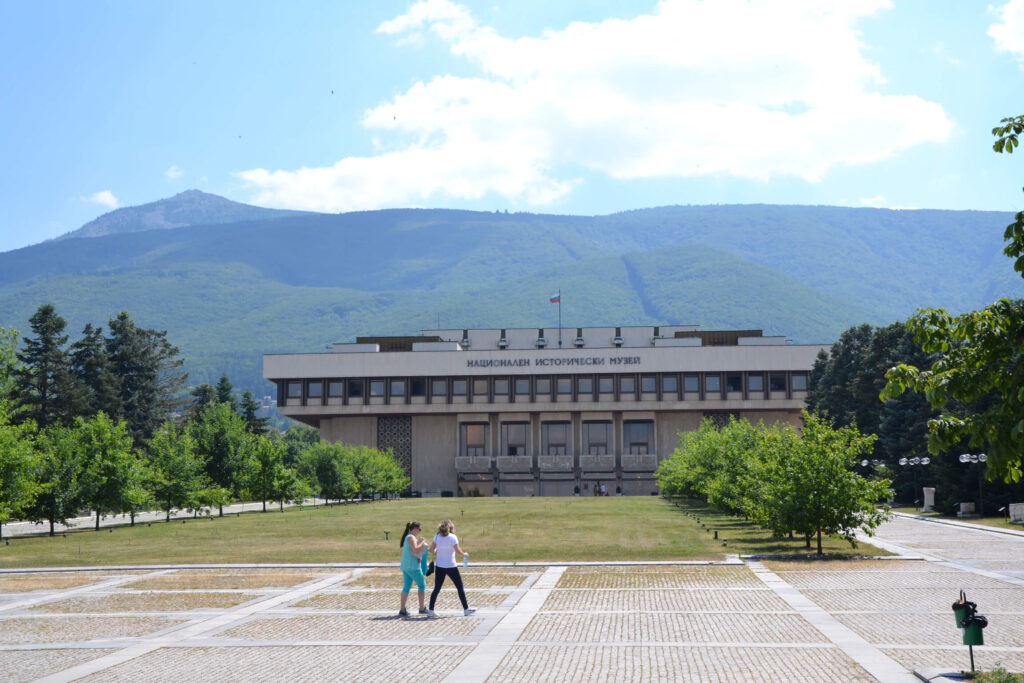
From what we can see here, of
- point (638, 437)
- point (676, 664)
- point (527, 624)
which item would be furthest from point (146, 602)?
point (638, 437)

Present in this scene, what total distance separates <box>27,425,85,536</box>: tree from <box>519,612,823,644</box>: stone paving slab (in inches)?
1412

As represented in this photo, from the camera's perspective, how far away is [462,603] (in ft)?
58.6

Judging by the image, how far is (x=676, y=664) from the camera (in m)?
13.1

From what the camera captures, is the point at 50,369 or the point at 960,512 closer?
the point at 960,512

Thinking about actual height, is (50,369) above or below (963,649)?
above

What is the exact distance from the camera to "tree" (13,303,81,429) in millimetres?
79938

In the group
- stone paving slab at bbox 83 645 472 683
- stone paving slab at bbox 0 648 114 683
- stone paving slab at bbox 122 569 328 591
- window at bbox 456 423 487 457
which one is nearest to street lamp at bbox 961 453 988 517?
stone paving slab at bbox 122 569 328 591

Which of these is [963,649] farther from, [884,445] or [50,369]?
[50,369]

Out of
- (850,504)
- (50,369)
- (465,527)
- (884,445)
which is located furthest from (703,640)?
(50,369)

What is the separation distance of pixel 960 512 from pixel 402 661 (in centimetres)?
4774

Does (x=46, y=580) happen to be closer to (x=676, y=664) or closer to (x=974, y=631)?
(x=676, y=664)

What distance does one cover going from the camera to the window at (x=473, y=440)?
111188 mm

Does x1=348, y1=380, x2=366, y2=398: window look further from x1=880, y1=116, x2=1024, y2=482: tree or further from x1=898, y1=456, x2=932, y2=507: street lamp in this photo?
x1=880, y1=116, x2=1024, y2=482: tree

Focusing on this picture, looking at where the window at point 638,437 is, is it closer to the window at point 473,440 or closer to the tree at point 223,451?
the window at point 473,440
